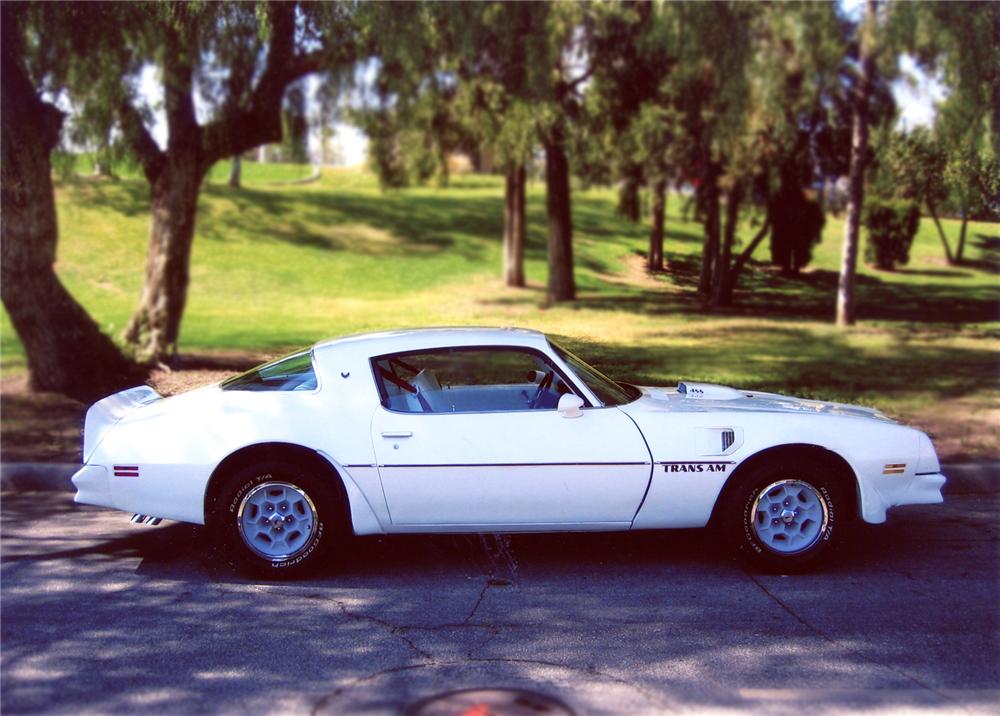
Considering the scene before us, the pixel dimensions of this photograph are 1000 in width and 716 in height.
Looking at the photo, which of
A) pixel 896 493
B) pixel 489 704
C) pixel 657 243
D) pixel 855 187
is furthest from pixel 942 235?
pixel 489 704

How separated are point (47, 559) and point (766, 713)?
14.2ft

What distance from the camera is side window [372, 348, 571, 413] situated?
5.91 m

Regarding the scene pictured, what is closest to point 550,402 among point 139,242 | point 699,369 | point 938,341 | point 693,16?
point 699,369

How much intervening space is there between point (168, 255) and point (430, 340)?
8094mm

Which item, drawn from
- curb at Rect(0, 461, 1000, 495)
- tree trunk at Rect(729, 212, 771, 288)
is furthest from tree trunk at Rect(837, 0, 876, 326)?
curb at Rect(0, 461, 1000, 495)

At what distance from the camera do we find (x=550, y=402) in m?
5.95

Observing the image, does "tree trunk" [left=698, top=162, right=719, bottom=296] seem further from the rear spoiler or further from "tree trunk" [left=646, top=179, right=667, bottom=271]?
the rear spoiler

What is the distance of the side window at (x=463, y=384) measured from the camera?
19.4ft

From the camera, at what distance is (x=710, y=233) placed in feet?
39.5

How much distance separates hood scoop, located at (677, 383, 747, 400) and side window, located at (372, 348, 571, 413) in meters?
0.83

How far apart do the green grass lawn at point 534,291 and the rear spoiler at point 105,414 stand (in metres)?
2.68

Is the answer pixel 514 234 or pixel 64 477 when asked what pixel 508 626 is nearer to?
pixel 64 477

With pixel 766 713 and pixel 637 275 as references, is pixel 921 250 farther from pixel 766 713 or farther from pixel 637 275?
pixel 766 713

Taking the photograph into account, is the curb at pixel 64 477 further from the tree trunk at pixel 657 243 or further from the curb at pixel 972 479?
the tree trunk at pixel 657 243
